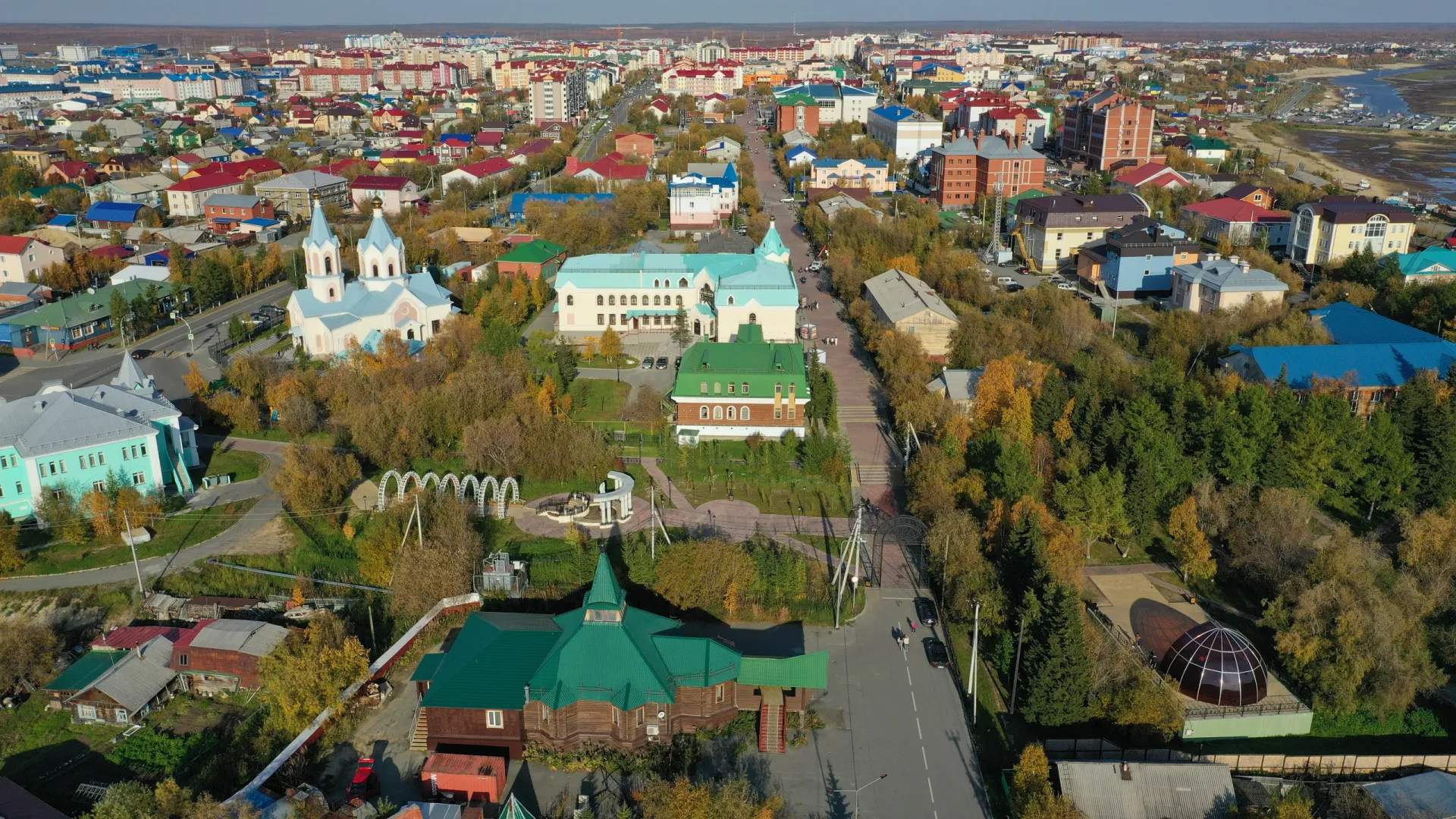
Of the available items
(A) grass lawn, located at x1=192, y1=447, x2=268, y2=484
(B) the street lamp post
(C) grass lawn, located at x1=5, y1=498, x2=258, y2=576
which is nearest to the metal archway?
(B) the street lamp post

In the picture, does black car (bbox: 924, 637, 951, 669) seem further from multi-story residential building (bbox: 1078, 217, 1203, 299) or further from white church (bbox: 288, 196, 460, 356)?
multi-story residential building (bbox: 1078, 217, 1203, 299)

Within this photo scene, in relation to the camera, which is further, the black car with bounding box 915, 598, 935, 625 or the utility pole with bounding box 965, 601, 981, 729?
the black car with bounding box 915, 598, 935, 625

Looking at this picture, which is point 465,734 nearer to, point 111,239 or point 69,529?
point 69,529

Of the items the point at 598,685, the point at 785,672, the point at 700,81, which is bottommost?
the point at 785,672

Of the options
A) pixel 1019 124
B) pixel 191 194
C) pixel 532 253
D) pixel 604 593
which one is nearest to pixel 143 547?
pixel 604 593

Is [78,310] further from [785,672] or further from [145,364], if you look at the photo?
[785,672]

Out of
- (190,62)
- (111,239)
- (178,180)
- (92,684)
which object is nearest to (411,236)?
(111,239)

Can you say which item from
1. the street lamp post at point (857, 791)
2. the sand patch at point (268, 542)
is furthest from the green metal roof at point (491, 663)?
the sand patch at point (268, 542)
